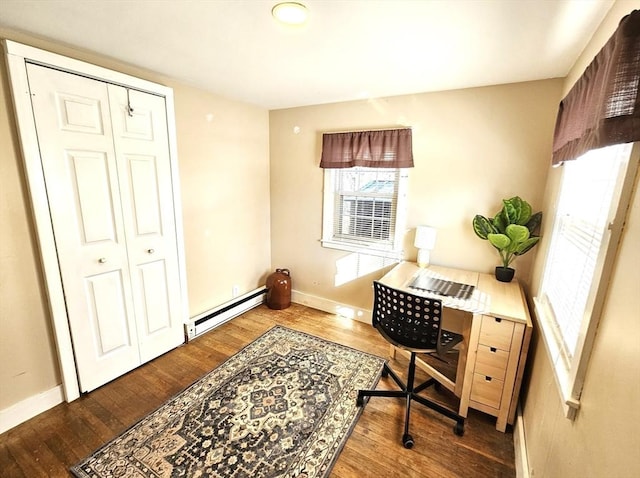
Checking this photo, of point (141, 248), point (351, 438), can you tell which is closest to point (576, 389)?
point (351, 438)

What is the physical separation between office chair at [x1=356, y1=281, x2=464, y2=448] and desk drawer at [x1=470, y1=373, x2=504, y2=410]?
203 mm

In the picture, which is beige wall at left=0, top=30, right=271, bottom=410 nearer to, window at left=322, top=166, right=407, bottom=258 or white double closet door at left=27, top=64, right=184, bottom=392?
white double closet door at left=27, top=64, right=184, bottom=392

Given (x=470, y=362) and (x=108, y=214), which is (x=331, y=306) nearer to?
(x=470, y=362)

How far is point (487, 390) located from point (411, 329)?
0.68 m

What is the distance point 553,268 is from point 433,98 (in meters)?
1.73

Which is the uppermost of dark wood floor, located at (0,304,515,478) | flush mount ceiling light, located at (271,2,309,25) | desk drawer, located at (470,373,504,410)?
flush mount ceiling light, located at (271,2,309,25)

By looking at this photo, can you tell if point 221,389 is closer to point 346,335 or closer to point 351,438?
point 351,438

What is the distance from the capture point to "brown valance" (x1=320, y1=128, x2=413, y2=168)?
2.68 m

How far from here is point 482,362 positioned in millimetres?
1827

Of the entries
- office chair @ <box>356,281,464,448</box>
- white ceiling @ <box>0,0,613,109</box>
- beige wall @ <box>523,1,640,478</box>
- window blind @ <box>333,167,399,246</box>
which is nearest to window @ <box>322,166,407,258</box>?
window blind @ <box>333,167,399,246</box>

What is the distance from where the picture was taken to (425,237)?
256 cm

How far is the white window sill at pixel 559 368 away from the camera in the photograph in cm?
100

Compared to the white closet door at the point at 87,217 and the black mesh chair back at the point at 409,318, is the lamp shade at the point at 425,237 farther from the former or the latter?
the white closet door at the point at 87,217

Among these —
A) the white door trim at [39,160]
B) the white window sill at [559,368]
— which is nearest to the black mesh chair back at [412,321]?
the white window sill at [559,368]
